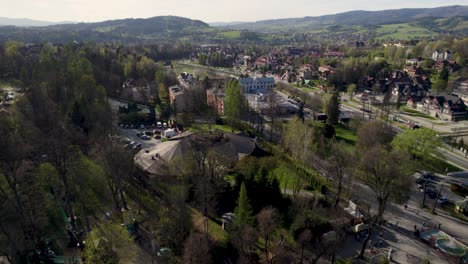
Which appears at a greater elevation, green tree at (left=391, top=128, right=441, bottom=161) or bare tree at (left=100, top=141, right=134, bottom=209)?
bare tree at (left=100, top=141, right=134, bottom=209)

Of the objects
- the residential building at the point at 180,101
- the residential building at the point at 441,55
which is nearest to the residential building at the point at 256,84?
the residential building at the point at 180,101

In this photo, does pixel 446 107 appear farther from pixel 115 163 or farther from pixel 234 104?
pixel 115 163

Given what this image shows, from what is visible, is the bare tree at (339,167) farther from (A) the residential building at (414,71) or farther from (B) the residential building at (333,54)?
(B) the residential building at (333,54)

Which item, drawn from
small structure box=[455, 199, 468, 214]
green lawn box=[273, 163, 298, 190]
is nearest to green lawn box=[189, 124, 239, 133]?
green lawn box=[273, 163, 298, 190]

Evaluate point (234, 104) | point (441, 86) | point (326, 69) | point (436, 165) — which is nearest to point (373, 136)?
point (436, 165)

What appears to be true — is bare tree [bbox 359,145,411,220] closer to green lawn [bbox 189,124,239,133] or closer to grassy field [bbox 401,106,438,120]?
green lawn [bbox 189,124,239,133]

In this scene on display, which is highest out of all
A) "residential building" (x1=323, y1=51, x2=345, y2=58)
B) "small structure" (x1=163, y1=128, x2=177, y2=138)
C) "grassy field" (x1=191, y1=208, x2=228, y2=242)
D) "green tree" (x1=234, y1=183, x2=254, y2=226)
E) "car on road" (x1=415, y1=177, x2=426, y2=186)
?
"residential building" (x1=323, y1=51, x2=345, y2=58)

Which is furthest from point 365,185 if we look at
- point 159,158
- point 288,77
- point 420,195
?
point 288,77
